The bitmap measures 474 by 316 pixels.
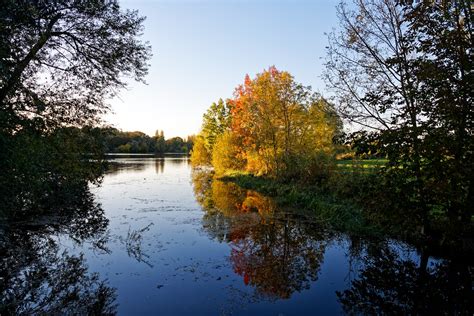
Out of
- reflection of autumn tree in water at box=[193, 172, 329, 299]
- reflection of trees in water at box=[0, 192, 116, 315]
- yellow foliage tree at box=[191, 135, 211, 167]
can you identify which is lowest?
reflection of autumn tree in water at box=[193, 172, 329, 299]

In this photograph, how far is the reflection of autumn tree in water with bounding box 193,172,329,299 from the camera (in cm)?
823

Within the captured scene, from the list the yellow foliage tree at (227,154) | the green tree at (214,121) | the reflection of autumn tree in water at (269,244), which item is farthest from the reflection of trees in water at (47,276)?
the green tree at (214,121)

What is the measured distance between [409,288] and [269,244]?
4978 mm

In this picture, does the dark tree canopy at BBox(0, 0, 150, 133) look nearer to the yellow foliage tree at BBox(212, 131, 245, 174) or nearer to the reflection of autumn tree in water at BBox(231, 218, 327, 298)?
the reflection of autumn tree in water at BBox(231, 218, 327, 298)

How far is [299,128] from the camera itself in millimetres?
26062

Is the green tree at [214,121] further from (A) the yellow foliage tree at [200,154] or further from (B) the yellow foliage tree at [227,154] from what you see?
(B) the yellow foliage tree at [227,154]

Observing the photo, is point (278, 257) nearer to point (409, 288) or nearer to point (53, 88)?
point (409, 288)

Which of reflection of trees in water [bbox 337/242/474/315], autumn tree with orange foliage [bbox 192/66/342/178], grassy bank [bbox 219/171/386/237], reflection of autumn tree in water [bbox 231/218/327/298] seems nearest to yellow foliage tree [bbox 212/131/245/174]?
autumn tree with orange foliage [bbox 192/66/342/178]

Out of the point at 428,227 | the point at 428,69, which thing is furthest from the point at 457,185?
the point at 428,69

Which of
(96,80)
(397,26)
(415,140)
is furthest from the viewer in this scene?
(397,26)

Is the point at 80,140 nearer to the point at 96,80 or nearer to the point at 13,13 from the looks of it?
the point at 96,80

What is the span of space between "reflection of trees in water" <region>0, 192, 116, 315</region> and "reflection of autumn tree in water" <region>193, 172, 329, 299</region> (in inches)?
162

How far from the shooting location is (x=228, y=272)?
8852mm

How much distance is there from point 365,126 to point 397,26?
386cm
